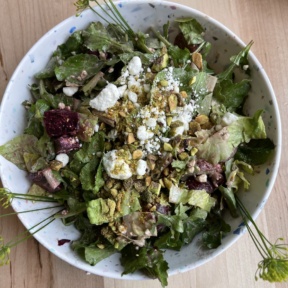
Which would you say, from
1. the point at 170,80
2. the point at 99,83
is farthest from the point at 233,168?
the point at 99,83

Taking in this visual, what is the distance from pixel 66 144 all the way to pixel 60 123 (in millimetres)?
49

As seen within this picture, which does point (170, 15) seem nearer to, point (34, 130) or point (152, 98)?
point (152, 98)

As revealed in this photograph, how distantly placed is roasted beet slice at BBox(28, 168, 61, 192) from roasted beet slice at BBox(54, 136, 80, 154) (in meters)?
0.05

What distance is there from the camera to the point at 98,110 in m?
1.03

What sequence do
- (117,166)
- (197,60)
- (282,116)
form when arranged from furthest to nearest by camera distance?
(282,116)
(197,60)
(117,166)

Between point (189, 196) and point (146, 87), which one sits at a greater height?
point (146, 87)

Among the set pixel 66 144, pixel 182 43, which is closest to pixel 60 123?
pixel 66 144

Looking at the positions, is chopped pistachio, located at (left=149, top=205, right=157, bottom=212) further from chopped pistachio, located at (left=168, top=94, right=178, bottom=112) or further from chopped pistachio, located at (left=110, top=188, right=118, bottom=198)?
chopped pistachio, located at (left=168, top=94, right=178, bottom=112)

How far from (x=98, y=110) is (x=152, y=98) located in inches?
4.9

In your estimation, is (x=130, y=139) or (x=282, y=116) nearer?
(x=130, y=139)

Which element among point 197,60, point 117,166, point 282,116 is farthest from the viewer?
point 282,116

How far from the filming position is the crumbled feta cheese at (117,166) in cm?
98

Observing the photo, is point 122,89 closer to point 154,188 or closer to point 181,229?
point 154,188

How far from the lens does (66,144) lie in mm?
1029
